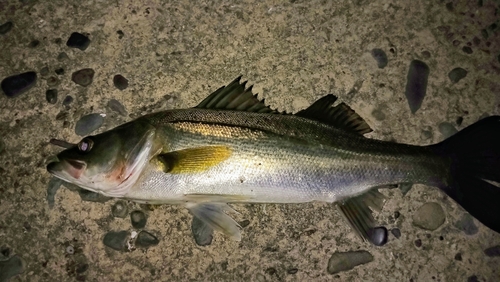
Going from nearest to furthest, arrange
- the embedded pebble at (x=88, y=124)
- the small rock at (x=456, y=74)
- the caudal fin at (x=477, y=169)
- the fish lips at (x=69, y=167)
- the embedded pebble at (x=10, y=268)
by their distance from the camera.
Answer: the fish lips at (x=69, y=167) → the caudal fin at (x=477, y=169) → the embedded pebble at (x=10, y=268) → the embedded pebble at (x=88, y=124) → the small rock at (x=456, y=74)

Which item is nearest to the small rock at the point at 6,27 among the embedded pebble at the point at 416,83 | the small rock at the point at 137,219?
the small rock at the point at 137,219

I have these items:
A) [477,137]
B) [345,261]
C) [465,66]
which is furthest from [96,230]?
[465,66]

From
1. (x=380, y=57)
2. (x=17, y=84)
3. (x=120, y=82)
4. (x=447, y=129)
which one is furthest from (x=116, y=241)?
(x=447, y=129)

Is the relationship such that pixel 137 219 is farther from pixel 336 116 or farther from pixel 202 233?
pixel 336 116

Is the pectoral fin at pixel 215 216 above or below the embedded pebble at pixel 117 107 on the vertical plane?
below

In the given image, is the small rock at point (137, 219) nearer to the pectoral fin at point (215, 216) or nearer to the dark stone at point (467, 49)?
the pectoral fin at point (215, 216)

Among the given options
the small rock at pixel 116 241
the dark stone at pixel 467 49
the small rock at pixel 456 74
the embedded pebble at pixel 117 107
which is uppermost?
the dark stone at pixel 467 49

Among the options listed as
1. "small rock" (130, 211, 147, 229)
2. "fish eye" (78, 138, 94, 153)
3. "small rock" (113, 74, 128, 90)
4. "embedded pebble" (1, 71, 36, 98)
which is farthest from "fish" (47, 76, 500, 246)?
"embedded pebble" (1, 71, 36, 98)

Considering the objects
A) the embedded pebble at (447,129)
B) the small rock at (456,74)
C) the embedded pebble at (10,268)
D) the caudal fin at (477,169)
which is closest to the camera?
the caudal fin at (477,169)
